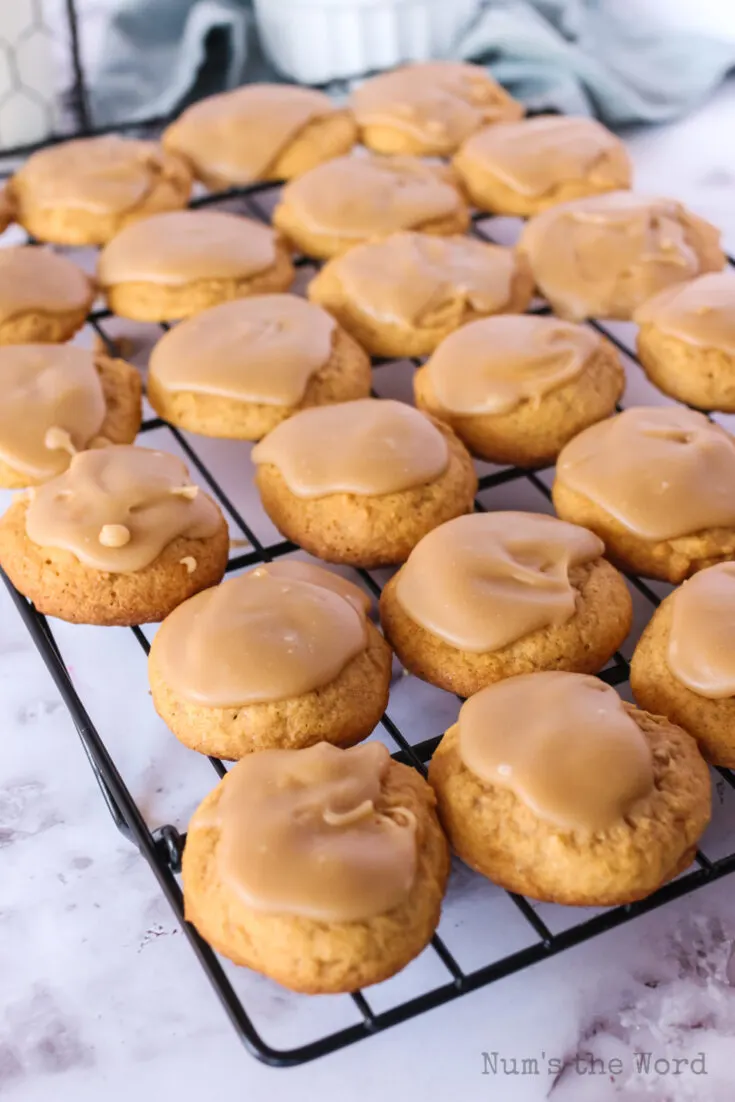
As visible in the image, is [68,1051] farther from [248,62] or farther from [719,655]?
[248,62]

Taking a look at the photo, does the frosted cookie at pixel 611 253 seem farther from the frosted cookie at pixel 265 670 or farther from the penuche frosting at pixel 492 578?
the frosted cookie at pixel 265 670

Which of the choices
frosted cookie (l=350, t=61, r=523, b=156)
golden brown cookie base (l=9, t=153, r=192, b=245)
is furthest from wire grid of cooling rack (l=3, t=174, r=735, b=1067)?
frosted cookie (l=350, t=61, r=523, b=156)

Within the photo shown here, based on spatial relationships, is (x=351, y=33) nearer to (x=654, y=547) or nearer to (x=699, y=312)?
(x=699, y=312)

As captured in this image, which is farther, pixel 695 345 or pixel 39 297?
pixel 39 297

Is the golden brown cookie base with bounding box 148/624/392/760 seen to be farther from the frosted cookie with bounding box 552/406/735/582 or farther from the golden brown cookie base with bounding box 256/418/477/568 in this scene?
the frosted cookie with bounding box 552/406/735/582

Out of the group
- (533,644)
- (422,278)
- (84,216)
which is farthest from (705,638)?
(84,216)

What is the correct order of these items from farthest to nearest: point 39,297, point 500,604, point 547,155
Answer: point 547,155
point 39,297
point 500,604
